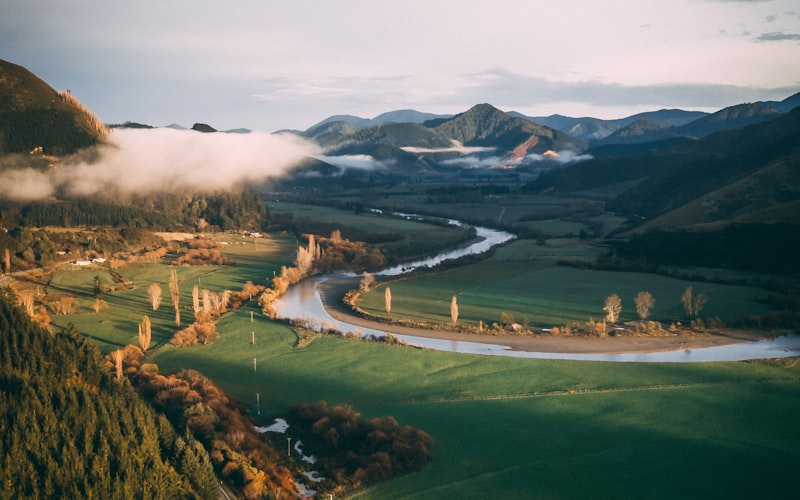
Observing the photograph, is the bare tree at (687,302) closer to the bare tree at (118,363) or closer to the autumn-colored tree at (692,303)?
the autumn-colored tree at (692,303)

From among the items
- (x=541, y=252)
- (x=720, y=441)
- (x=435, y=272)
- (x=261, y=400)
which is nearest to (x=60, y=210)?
(x=435, y=272)

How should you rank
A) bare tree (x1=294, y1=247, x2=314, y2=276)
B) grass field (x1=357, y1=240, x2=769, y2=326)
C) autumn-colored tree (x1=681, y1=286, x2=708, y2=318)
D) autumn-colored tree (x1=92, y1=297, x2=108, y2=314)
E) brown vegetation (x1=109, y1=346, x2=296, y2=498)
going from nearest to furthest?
brown vegetation (x1=109, y1=346, x2=296, y2=498), autumn-colored tree (x1=681, y1=286, x2=708, y2=318), grass field (x1=357, y1=240, x2=769, y2=326), autumn-colored tree (x1=92, y1=297, x2=108, y2=314), bare tree (x1=294, y1=247, x2=314, y2=276)

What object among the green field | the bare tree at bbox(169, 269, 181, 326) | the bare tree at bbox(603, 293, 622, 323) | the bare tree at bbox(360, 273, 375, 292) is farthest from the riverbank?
the bare tree at bbox(169, 269, 181, 326)

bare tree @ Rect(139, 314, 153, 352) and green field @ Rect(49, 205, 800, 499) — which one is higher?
bare tree @ Rect(139, 314, 153, 352)

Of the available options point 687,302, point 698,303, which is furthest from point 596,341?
point 698,303

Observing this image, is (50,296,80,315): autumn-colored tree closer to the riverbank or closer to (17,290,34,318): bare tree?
(17,290,34,318): bare tree

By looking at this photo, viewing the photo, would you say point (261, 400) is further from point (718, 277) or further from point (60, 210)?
point (60, 210)

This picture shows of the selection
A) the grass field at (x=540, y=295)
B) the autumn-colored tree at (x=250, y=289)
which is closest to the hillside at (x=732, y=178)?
the grass field at (x=540, y=295)

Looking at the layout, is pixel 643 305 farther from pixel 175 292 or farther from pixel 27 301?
pixel 27 301
